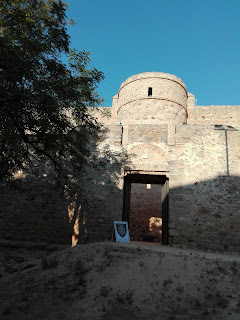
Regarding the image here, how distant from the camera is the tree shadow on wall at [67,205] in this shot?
7.57 metres

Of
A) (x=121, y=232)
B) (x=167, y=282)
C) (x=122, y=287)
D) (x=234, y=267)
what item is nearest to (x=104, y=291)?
(x=122, y=287)

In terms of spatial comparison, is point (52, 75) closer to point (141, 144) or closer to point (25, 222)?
point (141, 144)

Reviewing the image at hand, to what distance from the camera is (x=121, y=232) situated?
23.0ft

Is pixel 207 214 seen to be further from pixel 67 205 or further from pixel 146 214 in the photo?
pixel 146 214

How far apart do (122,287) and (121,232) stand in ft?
10.4

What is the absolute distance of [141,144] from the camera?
817cm

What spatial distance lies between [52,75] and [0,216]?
5.52 metres

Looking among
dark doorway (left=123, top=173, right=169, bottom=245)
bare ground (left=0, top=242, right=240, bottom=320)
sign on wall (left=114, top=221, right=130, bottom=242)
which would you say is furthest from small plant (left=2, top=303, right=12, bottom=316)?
dark doorway (left=123, top=173, right=169, bottom=245)

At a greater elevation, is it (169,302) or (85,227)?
(85,227)

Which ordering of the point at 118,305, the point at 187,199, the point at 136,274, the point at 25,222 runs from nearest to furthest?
the point at 118,305 < the point at 136,274 < the point at 187,199 < the point at 25,222

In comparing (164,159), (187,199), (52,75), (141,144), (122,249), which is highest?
(52,75)

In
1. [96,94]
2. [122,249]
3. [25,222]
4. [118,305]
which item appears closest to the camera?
[118,305]

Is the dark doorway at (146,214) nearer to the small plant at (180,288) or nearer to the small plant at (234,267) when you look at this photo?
the small plant at (234,267)

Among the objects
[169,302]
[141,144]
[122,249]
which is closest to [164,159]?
[141,144]
